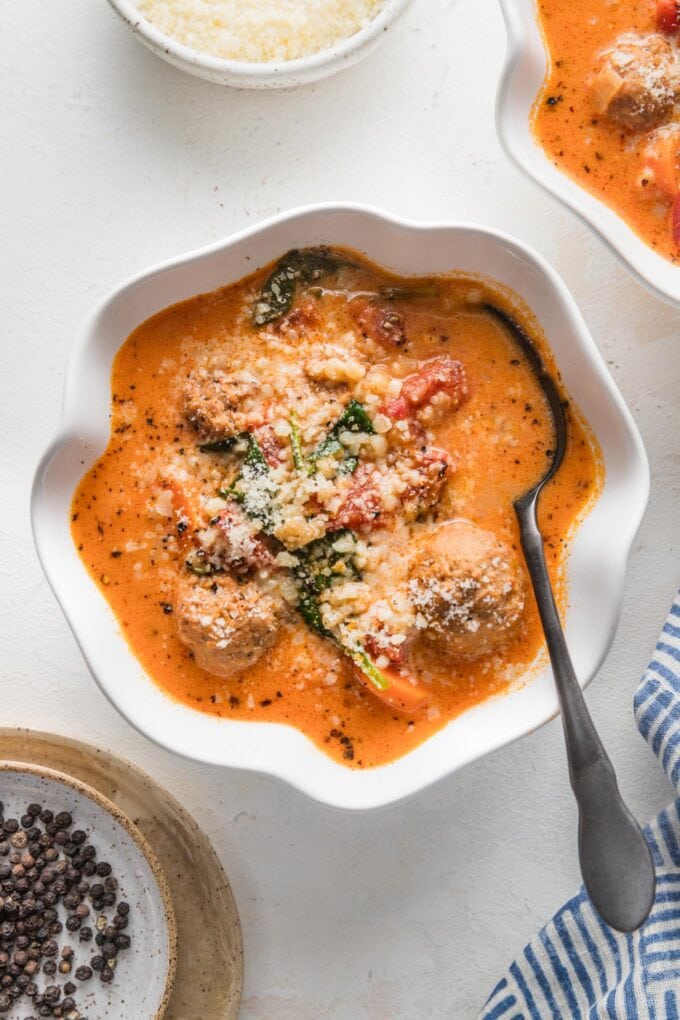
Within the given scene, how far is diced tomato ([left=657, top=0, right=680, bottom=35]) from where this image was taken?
3.85 metres

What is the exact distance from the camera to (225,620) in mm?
3500

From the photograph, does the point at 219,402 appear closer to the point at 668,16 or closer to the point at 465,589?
the point at 465,589

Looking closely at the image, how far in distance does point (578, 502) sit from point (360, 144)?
1.46 meters

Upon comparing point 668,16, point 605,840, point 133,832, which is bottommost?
point 605,840

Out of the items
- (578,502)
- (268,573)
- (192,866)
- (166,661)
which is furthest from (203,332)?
(192,866)

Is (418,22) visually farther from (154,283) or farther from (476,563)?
(476,563)

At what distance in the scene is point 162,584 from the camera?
12.2ft

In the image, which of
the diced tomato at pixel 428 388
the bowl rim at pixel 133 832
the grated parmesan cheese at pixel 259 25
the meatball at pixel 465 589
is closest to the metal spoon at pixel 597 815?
the meatball at pixel 465 589

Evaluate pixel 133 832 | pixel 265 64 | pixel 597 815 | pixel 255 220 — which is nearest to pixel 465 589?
pixel 597 815

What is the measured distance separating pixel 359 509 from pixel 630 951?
1.74 meters

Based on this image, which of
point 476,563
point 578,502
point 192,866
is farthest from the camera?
point 192,866

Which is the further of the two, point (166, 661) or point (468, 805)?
point (468, 805)

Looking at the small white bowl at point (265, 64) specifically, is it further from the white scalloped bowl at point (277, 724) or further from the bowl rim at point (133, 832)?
the bowl rim at point (133, 832)

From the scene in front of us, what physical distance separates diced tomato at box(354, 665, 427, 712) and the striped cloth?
78 centimetres
